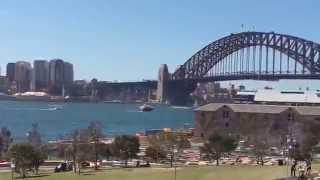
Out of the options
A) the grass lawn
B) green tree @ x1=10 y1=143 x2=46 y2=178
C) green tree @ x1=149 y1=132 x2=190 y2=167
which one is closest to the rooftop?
green tree @ x1=149 y1=132 x2=190 y2=167

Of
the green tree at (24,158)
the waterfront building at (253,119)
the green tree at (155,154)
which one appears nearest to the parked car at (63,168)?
the green tree at (24,158)

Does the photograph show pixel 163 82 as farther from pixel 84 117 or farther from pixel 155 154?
pixel 155 154

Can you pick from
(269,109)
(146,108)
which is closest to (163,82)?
(146,108)

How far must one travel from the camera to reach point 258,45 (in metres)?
134

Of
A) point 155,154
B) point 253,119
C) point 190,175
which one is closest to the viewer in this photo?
point 190,175

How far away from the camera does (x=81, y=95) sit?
19188 centimetres

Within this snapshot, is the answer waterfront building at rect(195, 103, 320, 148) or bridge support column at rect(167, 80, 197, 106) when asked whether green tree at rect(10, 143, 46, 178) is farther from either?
bridge support column at rect(167, 80, 197, 106)

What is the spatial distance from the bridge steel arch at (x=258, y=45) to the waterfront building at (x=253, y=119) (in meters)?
48.9

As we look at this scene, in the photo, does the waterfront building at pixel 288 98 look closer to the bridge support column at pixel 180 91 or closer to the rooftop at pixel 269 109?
the rooftop at pixel 269 109

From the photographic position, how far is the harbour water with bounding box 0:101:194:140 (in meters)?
99.4

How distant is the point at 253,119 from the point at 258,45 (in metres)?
→ 68.4

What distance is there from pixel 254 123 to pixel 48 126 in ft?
157

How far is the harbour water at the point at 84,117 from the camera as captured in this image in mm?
99375

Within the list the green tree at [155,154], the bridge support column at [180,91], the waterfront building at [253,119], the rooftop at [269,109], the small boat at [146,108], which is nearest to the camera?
the green tree at [155,154]
